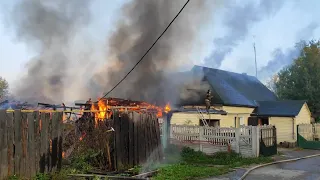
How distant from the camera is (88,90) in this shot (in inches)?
784

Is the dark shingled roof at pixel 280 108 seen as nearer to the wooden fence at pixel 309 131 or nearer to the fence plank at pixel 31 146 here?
the wooden fence at pixel 309 131

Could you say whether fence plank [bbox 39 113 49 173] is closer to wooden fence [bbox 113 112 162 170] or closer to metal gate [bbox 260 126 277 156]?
wooden fence [bbox 113 112 162 170]

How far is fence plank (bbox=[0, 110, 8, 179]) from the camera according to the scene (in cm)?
742

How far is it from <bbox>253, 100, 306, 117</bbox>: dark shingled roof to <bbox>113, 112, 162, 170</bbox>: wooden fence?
46.4 feet

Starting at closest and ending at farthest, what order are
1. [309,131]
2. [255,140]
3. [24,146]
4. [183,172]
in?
[24,146] → [183,172] → [255,140] → [309,131]

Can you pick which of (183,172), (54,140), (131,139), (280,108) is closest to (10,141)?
(54,140)

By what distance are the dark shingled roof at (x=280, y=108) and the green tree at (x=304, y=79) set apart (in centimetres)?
845

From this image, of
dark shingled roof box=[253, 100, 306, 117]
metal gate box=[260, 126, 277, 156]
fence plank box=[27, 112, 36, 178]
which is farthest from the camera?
dark shingled roof box=[253, 100, 306, 117]

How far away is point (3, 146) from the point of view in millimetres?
7523

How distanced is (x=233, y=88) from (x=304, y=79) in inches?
429

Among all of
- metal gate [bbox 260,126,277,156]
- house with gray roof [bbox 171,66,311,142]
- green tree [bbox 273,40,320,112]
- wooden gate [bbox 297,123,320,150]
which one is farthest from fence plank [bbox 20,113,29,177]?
green tree [bbox 273,40,320,112]

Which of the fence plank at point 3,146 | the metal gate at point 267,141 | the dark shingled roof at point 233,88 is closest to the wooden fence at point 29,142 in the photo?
the fence plank at point 3,146

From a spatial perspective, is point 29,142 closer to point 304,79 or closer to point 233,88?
point 233,88

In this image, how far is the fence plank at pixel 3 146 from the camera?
7.42 m
